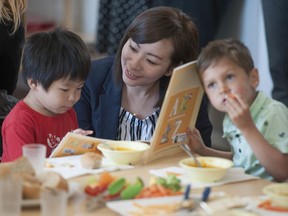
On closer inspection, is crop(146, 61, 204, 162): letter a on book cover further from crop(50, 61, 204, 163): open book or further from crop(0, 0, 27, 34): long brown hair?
crop(0, 0, 27, 34): long brown hair

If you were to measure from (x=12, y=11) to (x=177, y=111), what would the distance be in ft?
3.33

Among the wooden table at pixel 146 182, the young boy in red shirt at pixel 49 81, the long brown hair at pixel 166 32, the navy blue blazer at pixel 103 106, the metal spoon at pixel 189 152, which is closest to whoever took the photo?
the wooden table at pixel 146 182

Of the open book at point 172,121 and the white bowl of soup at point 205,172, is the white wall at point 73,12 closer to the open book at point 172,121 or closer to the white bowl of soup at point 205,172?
the open book at point 172,121

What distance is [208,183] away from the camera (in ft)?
5.88

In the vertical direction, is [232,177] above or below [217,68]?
below

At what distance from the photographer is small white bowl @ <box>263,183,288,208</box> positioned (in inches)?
62.6

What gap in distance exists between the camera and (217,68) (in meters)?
1.95

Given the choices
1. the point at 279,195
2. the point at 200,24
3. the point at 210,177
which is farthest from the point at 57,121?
the point at 200,24

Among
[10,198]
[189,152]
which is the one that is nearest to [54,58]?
[189,152]

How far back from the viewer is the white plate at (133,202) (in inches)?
59.9

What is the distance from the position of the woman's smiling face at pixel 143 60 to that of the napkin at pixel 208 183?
0.57m

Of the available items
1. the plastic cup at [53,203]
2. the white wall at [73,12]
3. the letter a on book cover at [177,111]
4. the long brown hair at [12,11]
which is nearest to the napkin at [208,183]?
the letter a on book cover at [177,111]

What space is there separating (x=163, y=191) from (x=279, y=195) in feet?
0.95

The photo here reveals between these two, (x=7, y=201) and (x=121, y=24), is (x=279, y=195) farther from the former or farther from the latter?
(x=121, y=24)
